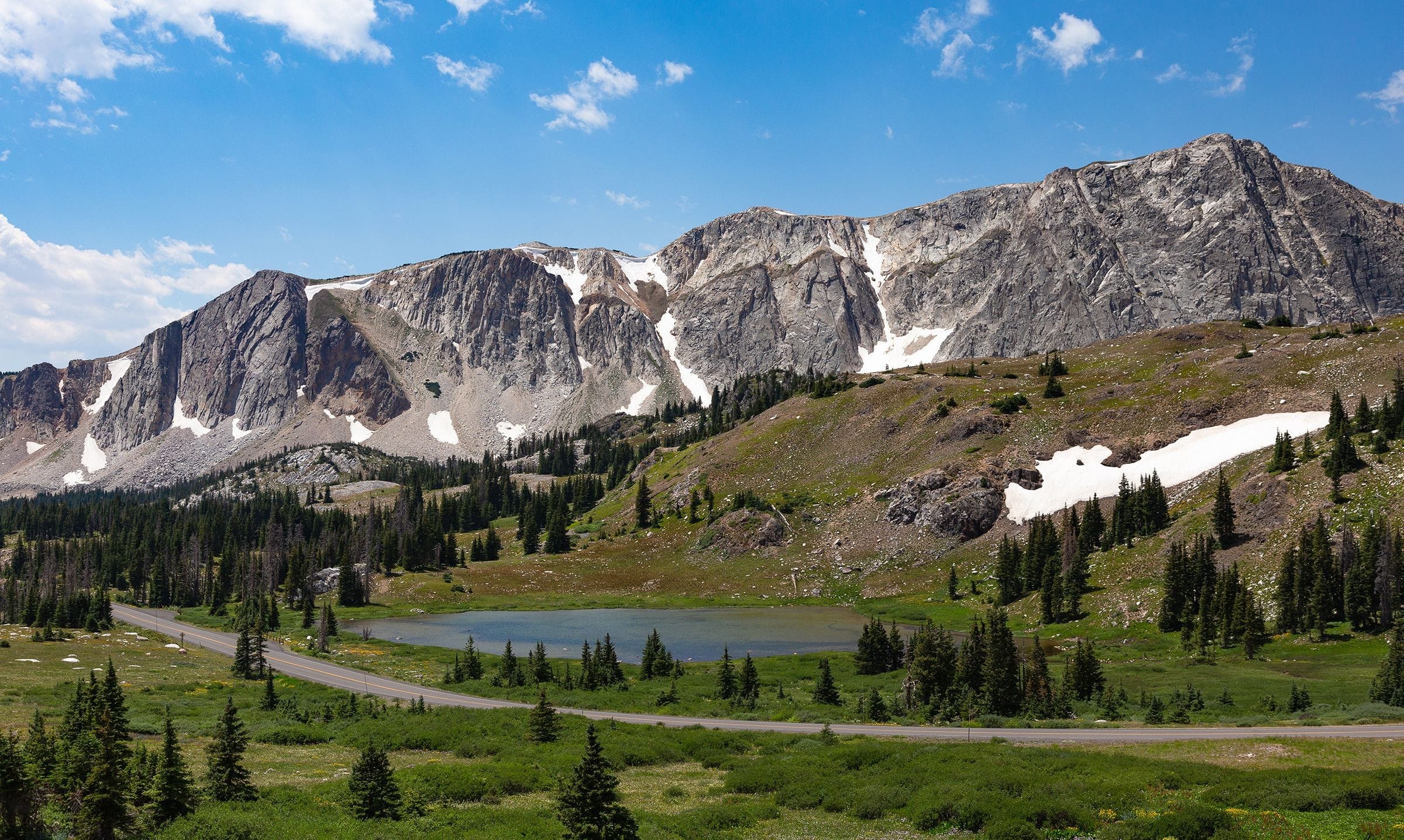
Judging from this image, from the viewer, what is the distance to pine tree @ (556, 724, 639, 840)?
2252 centimetres

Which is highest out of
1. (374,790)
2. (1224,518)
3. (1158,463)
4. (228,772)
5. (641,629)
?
(1158,463)

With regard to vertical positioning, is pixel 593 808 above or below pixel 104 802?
below

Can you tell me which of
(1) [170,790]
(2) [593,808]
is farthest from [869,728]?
(1) [170,790]

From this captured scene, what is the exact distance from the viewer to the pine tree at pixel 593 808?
22.5 m

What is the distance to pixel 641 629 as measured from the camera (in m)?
108

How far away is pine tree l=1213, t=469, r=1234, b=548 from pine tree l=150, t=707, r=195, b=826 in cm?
10123

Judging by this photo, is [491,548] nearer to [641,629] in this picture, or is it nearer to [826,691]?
[641,629]

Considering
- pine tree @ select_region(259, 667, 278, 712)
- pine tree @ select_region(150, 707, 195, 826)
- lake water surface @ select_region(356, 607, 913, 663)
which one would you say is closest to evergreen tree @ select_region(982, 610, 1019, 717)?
lake water surface @ select_region(356, 607, 913, 663)

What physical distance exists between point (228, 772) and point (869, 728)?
32.8 m

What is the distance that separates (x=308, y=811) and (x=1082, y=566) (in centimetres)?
9850

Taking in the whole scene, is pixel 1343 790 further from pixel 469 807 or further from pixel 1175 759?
pixel 469 807

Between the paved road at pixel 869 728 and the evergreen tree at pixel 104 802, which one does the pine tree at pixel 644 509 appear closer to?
the paved road at pixel 869 728

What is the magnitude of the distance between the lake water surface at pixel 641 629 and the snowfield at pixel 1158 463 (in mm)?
35917

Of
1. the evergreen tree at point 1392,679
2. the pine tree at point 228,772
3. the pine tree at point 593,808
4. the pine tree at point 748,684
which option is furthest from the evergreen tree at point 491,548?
the pine tree at point 593,808
